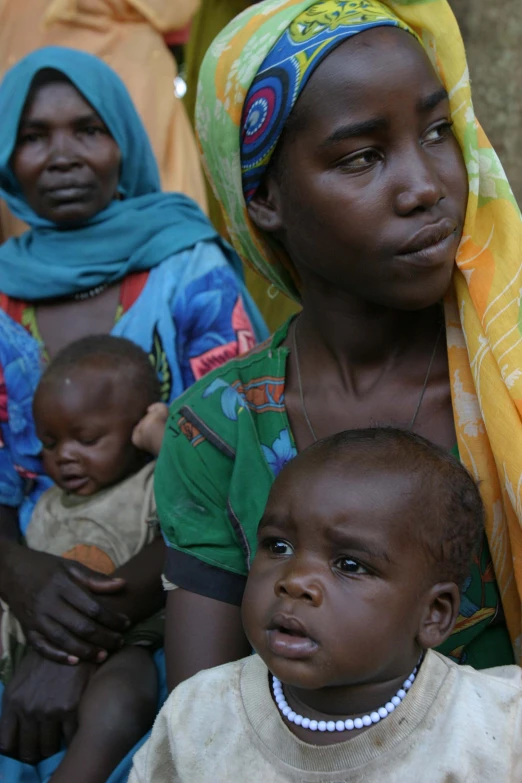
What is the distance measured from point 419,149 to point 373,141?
0.28ft

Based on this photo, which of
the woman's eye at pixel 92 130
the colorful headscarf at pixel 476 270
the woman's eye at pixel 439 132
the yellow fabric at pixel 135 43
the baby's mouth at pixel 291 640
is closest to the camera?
the baby's mouth at pixel 291 640

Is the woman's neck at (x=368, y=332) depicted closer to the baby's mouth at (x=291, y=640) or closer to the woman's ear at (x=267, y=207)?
the woman's ear at (x=267, y=207)

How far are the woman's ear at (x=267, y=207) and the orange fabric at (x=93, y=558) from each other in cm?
98

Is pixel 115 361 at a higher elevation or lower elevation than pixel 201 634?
higher

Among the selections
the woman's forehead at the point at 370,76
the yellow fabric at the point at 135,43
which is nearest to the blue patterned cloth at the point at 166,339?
the woman's forehead at the point at 370,76

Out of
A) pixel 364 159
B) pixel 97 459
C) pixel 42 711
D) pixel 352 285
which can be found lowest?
pixel 42 711

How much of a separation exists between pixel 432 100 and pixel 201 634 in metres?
1.13

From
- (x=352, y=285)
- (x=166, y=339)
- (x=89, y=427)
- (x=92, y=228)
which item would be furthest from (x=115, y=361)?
(x=352, y=285)

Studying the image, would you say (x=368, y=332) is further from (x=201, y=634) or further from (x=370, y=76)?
(x=201, y=634)

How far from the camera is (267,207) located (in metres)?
2.21

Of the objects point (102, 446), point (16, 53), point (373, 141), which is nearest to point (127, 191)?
point (102, 446)

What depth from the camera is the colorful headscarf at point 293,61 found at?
1.97 metres

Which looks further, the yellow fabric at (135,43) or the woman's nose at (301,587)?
the yellow fabric at (135,43)

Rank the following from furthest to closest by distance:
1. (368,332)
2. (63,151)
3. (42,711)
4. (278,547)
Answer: (63,151)
(42,711)
(368,332)
(278,547)
